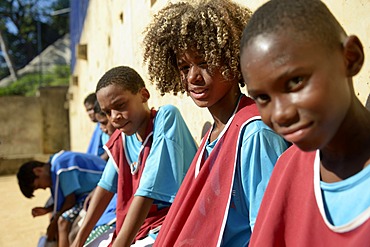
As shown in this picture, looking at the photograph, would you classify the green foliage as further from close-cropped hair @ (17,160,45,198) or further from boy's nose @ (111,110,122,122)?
boy's nose @ (111,110,122,122)

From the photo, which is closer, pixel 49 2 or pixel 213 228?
pixel 213 228

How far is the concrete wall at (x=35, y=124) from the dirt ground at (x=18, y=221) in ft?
19.0

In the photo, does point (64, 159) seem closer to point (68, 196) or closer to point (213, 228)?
point (68, 196)

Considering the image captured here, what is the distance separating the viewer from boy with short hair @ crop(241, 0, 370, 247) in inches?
32.1

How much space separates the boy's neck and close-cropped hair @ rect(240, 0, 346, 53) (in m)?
0.16

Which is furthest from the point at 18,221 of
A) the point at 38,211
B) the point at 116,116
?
the point at 116,116

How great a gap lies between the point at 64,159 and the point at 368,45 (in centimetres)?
236

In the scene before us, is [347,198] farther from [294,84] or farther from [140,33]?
[140,33]

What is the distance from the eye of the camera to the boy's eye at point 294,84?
816mm

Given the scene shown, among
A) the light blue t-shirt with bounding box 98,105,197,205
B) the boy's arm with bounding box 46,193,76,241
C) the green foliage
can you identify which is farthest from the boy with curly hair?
the green foliage

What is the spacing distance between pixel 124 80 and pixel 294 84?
1.35 metres

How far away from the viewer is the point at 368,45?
1246 mm

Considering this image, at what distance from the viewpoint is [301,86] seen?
814 mm

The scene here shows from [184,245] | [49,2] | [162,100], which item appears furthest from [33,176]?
[49,2]
